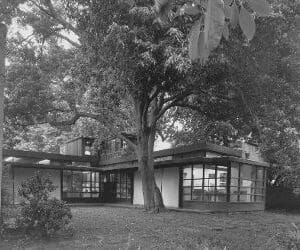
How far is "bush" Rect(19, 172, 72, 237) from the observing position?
10.2m

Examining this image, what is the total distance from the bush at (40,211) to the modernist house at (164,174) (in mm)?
8200

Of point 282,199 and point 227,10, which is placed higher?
point 227,10

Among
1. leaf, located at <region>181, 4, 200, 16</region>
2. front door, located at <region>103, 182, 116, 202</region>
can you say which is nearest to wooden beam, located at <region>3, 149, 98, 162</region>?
A: front door, located at <region>103, 182, 116, 202</region>

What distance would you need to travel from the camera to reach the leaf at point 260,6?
5.37 feet

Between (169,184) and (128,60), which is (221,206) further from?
(128,60)

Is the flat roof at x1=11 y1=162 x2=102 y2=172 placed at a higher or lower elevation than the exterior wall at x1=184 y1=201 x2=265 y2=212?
higher

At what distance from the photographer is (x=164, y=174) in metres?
26.3

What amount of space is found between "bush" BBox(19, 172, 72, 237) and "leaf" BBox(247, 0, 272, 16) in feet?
30.3

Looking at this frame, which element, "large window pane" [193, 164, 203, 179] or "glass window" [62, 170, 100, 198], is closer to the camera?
"large window pane" [193, 164, 203, 179]

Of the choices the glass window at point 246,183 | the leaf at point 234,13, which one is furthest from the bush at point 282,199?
the leaf at point 234,13

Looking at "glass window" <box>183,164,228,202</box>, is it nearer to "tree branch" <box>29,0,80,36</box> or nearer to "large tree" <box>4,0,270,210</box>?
"large tree" <box>4,0,270,210</box>

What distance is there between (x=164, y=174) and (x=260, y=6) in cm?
2486

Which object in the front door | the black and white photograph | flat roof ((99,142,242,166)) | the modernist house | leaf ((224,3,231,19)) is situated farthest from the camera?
the front door

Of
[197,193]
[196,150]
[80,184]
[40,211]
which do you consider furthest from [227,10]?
[80,184]
